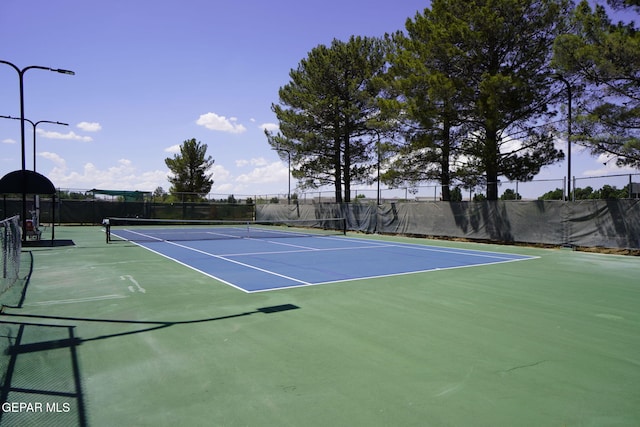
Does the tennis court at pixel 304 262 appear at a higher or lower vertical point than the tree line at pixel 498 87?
lower

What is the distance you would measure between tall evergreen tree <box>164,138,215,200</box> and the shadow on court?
1709 inches

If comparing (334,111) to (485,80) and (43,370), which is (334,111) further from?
(43,370)

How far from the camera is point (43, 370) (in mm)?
3771

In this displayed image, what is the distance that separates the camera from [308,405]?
10.4 ft

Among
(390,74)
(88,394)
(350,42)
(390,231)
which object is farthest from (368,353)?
(350,42)

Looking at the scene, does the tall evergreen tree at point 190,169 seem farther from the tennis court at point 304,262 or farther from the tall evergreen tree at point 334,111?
the tennis court at point 304,262

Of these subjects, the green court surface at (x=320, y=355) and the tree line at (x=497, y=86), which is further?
the tree line at (x=497, y=86)

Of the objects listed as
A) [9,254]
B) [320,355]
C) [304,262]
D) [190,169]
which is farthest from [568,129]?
[190,169]

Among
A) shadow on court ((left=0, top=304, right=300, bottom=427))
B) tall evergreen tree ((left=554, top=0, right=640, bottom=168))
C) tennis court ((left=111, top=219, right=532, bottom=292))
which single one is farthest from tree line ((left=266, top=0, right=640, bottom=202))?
shadow on court ((left=0, top=304, right=300, bottom=427))

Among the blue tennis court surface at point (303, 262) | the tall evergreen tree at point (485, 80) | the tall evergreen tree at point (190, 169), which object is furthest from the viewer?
the tall evergreen tree at point (190, 169)

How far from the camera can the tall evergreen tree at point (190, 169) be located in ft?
155

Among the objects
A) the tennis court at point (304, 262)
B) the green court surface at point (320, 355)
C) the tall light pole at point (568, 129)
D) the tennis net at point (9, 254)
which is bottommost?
the green court surface at point (320, 355)

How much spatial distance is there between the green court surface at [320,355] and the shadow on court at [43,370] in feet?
0.05

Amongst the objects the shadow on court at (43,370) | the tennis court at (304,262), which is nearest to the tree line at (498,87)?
the tennis court at (304,262)
